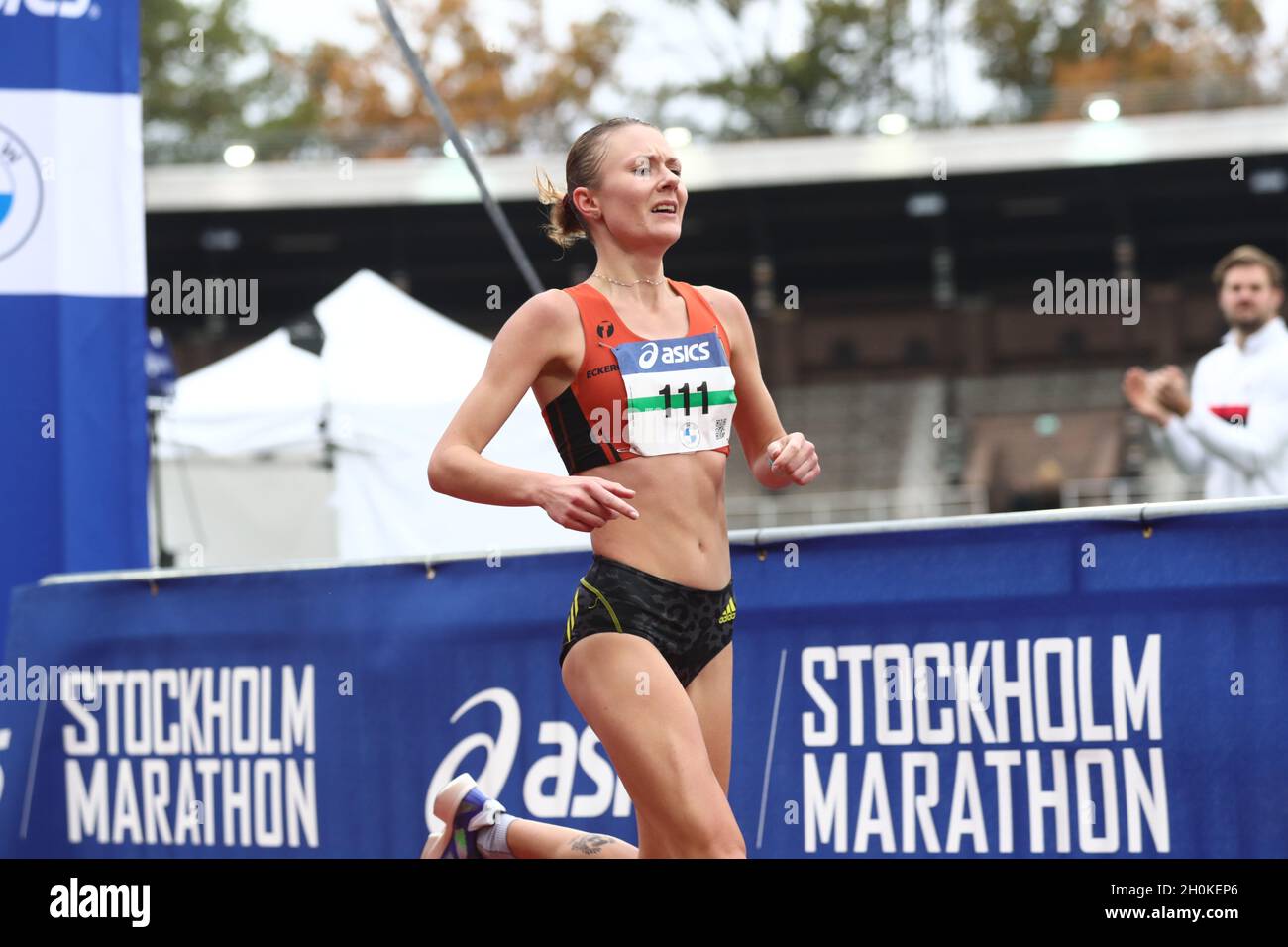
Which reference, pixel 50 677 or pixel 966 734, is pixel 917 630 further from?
pixel 50 677

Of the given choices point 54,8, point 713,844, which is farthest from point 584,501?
point 54,8

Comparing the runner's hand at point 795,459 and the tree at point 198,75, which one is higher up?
the tree at point 198,75

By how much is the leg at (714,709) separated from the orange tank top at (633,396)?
533 mm

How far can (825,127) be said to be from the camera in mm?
28250

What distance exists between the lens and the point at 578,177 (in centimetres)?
386

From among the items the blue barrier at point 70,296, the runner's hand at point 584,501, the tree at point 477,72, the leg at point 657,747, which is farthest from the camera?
the tree at point 477,72

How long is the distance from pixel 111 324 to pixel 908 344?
999 inches

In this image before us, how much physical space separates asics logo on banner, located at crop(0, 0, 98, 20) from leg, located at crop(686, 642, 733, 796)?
509 centimetres

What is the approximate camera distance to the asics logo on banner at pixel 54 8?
7.25 metres

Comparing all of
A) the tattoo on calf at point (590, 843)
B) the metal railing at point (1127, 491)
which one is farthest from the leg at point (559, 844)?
the metal railing at point (1127, 491)

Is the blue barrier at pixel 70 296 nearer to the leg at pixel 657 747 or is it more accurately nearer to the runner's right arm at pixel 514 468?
the runner's right arm at pixel 514 468

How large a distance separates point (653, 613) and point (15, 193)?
187 inches

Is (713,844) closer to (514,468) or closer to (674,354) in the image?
(514,468)

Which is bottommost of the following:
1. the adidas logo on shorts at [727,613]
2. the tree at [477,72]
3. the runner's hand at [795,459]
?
the adidas logo on shorts at [727,613]
